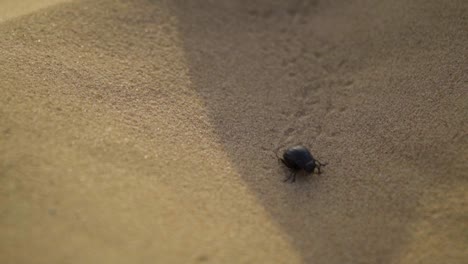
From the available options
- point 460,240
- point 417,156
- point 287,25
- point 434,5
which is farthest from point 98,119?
point 434,5

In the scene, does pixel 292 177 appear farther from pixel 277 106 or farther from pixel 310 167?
pixel 277 106

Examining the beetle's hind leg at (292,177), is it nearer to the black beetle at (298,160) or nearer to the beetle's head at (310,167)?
the black beetle at (298,160)

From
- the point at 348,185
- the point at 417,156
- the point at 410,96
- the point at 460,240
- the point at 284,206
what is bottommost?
the point at 460,240

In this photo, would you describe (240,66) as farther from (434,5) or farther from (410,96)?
(434,5)

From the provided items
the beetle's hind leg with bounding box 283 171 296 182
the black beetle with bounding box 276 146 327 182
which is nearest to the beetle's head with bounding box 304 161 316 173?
the black beetle with bounding box 276 146 327 182

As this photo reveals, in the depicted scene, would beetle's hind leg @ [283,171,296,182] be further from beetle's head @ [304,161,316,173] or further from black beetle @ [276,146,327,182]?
beetle's head @ [304,161,316,173]

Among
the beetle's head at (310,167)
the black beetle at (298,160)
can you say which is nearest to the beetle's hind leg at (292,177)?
the black beetle at (298,160)

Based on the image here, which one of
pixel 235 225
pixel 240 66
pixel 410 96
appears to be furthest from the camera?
pixel 240 66

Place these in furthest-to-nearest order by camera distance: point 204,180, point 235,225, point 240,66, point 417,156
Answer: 1. point 240,66
2. point 417,156
3. point 204,180
4. point 235,225
